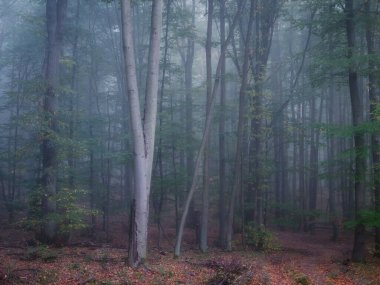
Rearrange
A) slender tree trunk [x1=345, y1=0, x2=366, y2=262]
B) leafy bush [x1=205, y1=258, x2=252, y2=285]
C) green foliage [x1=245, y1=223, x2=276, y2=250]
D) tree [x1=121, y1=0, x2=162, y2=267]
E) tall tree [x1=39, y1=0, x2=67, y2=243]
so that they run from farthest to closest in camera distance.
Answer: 1. green foliage [x1=245, y1=223, x2=276, y2=250]
2. slender tree trunk [x1=345, y1=0, x2=366, y2=262]
3. tall tree [x1=39, y1=0, x2=67, y2=243]
4. tree [x1=121, y1=0, x2=162, y2=267]
5. leafy bush [x1=205, y1=258, x2=252, y2=285]

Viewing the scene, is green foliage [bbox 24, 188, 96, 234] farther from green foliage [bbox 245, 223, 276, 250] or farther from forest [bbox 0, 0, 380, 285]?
green foliage [bbox 245, 223, 276, 250]

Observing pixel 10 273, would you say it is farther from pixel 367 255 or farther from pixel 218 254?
pixel 367 255

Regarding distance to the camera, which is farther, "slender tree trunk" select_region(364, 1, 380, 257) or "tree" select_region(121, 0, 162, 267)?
"slender tree trunk" select_region(364, 1, 380, 257)

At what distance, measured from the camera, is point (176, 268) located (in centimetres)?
1037

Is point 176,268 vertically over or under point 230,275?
under

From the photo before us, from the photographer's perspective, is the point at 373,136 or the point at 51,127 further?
the point at 373,136

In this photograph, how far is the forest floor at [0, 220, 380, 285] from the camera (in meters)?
8.62

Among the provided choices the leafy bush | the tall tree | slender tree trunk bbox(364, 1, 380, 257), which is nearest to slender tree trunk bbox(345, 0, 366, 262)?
slender tree trunk bbox(364, 1, 380, 257)

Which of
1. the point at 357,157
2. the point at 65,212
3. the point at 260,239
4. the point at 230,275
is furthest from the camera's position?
the point at 260,239

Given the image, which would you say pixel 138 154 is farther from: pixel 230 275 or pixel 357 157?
pixel 357 157

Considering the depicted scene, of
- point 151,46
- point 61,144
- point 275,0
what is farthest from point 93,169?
point 275,0

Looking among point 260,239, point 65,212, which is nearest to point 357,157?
point 260,239

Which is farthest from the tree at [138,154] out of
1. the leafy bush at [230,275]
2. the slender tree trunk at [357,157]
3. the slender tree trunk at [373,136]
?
the slender tree trunk at [373,136]

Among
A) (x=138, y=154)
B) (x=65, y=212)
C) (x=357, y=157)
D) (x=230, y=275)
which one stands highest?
(x=357, y=157)
